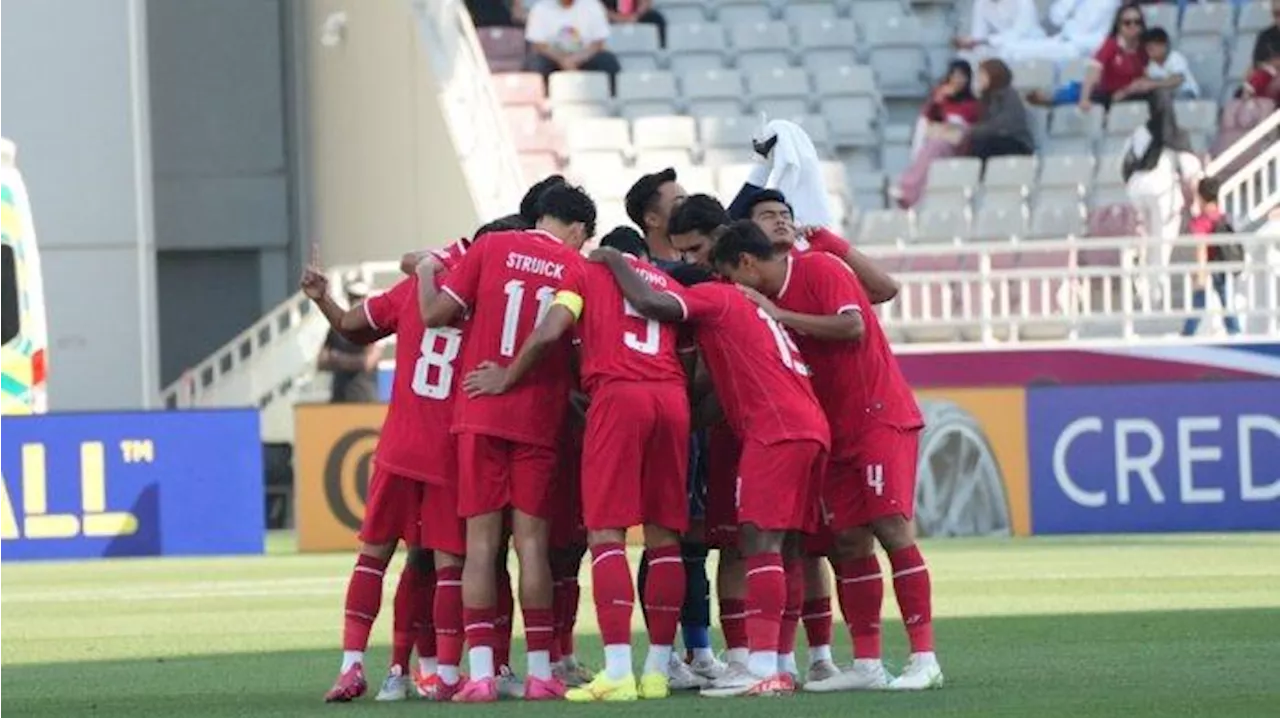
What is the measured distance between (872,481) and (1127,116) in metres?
19.7

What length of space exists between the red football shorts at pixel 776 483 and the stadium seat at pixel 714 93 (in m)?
20.9

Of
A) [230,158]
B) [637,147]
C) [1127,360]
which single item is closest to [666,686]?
[1127,360]

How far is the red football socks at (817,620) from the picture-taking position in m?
13.8

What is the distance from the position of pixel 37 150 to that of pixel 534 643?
23278 millimetres

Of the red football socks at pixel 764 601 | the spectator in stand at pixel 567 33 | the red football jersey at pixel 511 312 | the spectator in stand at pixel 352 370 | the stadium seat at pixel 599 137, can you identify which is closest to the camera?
the red football socks at pixel 764 601

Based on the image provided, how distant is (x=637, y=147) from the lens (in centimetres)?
3281

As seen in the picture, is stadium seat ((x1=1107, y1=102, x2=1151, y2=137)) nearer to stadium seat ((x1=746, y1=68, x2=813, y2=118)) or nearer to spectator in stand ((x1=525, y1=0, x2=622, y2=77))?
stadium seat ((x1=746, y1=68, x2=813, y2=118))

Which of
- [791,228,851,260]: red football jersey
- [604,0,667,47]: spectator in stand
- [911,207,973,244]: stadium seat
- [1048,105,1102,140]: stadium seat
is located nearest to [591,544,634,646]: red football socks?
[791,228,851,260]: red football jersey

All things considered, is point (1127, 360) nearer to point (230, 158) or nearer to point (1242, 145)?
point (1242, 145)

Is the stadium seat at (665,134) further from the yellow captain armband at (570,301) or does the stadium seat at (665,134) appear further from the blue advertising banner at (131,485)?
the yellow captain armband at (570,301)

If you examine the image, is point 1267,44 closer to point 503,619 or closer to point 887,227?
point 887,227

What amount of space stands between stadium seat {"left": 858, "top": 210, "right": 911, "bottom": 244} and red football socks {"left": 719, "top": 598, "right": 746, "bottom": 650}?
58.6ft

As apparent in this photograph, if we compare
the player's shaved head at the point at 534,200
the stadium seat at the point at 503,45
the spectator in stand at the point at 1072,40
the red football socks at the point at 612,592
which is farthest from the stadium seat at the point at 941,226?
the red football socks at the point at 612,592

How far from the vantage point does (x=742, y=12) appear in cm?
3531
